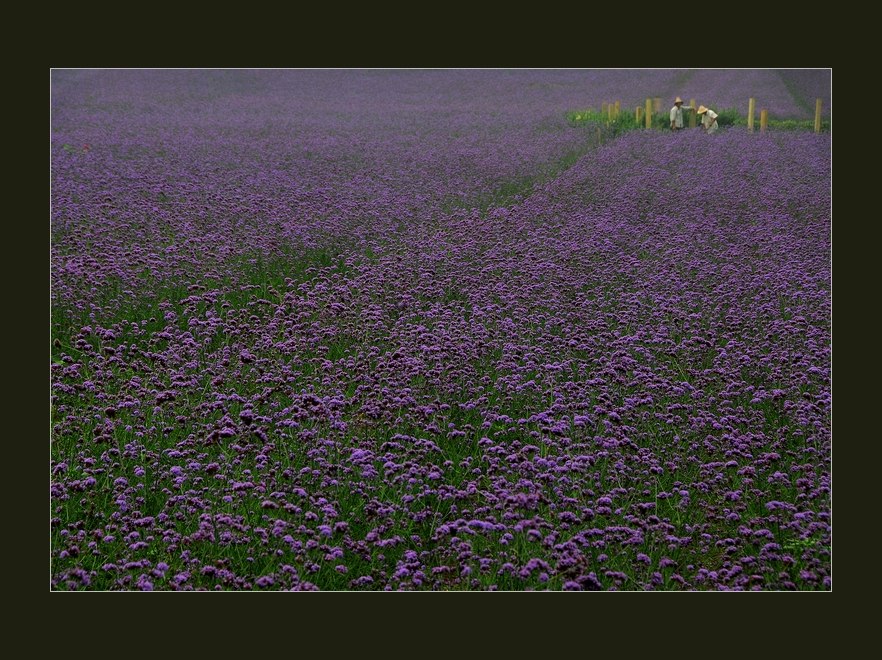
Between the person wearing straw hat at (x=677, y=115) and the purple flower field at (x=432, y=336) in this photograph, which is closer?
the purple flower field at (x=432, y=336)

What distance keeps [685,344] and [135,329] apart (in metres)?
2.97

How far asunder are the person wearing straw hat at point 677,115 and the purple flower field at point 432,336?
81 millimetres

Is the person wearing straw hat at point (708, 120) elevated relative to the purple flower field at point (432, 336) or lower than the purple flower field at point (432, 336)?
elevated

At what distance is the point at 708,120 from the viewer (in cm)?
593

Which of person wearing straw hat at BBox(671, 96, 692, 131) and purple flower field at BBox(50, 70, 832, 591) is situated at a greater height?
person wearing straw hat at BBox(671, 96, 692, 131)

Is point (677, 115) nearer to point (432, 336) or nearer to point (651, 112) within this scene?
point (651, 112)

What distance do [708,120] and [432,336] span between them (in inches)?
88.8

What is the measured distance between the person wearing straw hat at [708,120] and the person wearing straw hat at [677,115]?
12 centimetres

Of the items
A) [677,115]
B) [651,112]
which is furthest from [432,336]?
[677,115]

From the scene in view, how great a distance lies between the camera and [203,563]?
418 cm

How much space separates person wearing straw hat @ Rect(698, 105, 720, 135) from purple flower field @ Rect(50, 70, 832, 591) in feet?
0.33

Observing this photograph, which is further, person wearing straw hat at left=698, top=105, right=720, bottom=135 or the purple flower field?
person wearing straw hat at left=698, top=105, right=720, bottom=135

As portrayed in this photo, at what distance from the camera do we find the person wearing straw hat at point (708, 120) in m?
5.83

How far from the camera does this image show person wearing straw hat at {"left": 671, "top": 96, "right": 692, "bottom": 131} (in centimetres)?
586
